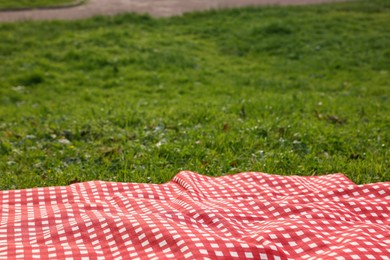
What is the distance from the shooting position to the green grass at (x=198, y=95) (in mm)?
6078

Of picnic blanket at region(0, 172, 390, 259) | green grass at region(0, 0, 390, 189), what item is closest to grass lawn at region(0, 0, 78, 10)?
green grass at region(0, 0, 390, 189)

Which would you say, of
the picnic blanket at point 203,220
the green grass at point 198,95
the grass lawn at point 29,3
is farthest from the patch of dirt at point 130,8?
the picnic blanket at point 203,220

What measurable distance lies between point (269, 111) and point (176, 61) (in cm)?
469

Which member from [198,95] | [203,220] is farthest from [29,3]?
[203,220]

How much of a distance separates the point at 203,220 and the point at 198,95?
6.78m

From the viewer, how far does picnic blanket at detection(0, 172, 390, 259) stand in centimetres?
319

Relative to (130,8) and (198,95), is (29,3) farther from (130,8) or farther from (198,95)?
(198,95)

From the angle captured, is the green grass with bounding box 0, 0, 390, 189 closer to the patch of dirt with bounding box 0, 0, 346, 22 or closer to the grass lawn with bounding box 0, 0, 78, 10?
the patch of dirt with bounding box 0, 0, 346, 22

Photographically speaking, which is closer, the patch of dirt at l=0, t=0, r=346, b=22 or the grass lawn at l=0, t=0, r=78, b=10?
the patch of dirt at l=0, t=0, r=346, b=22

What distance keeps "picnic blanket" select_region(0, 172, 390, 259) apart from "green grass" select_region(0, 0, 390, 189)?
1.02 meters

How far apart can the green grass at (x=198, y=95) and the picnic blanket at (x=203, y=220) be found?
1.02 meters

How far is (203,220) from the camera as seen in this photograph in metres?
3.69

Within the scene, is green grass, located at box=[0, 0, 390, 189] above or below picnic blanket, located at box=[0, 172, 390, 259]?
below

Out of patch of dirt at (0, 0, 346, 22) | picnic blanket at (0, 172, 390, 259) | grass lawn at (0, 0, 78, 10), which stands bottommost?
patch of dirt at (0, 0, 346, 22)
